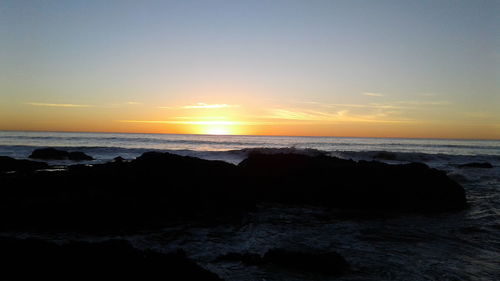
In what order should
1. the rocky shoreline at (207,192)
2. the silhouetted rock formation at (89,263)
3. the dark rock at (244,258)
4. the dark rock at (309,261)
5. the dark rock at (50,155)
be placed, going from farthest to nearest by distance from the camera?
the dark rock at (50,155)
the rocky shoreline at (207,192)
the dark rock at (244,258)
the dark rock at (309,261)
the silhouetted rock formation at (89,263)

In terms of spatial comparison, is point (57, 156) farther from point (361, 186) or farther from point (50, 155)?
point (361, 186)

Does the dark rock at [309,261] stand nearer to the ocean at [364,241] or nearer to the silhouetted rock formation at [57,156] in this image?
the ocean at [364,241]

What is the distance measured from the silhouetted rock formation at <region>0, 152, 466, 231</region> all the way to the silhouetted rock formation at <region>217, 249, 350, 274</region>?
3778mm

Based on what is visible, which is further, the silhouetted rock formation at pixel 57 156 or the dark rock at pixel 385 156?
the dark rock at pixel 385 156

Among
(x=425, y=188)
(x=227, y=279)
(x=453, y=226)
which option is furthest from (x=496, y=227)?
(x=227, y=279)

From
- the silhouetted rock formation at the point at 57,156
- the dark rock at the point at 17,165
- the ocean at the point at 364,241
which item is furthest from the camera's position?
the silhouetted rock formation at the point at 57,156

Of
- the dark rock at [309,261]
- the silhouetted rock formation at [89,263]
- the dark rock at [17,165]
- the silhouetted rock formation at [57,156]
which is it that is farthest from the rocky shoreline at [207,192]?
the silhouetted rock formation at [57,156]

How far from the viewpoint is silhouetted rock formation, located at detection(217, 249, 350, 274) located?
5.56m

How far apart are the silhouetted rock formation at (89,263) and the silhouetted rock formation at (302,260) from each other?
1447mm

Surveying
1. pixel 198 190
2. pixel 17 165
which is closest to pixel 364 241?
pixel 198 190

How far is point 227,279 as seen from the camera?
5.16 meters

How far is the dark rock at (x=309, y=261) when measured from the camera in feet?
18.2

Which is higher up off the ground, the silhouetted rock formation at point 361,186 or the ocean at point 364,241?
the silhouetted rock formation at point 361,186

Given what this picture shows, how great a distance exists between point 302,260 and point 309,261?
12 cm
